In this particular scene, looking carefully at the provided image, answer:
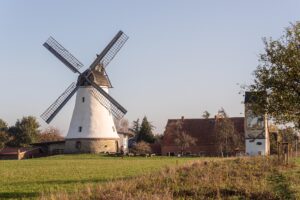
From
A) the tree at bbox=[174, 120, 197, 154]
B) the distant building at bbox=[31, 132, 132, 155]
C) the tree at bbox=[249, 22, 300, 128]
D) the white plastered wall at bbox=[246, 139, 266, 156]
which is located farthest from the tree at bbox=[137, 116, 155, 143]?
the tree at bbox=[249, 22, 300, 128]

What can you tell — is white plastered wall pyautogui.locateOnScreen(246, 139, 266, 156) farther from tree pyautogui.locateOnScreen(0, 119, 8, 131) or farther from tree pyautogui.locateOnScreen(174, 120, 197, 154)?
tree pyautogui.locateOnScreen(0, 119, 8, 131)

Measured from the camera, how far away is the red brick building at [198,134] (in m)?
80.4

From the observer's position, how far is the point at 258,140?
76.3 metres

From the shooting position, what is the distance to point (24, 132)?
92.1m

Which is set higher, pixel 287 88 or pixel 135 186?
pixel 287 88

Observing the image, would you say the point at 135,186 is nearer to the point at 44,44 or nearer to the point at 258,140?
the point at 44,44

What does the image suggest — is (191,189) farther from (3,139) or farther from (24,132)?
(24,132)

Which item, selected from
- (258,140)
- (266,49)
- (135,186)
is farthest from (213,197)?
(258,140)

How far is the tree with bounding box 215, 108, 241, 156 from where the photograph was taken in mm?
76250

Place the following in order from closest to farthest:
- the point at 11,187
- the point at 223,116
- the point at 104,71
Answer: the point at 11,187, the point at 104,71, the point at 223,116

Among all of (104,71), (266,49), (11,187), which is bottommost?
(11,187)

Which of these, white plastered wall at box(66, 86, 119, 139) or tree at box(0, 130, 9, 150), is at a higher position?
white plastered wall at box(66, 86, 119, 139)

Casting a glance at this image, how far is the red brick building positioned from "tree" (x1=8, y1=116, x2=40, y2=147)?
82.1 feet

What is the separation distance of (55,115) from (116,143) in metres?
10.9
